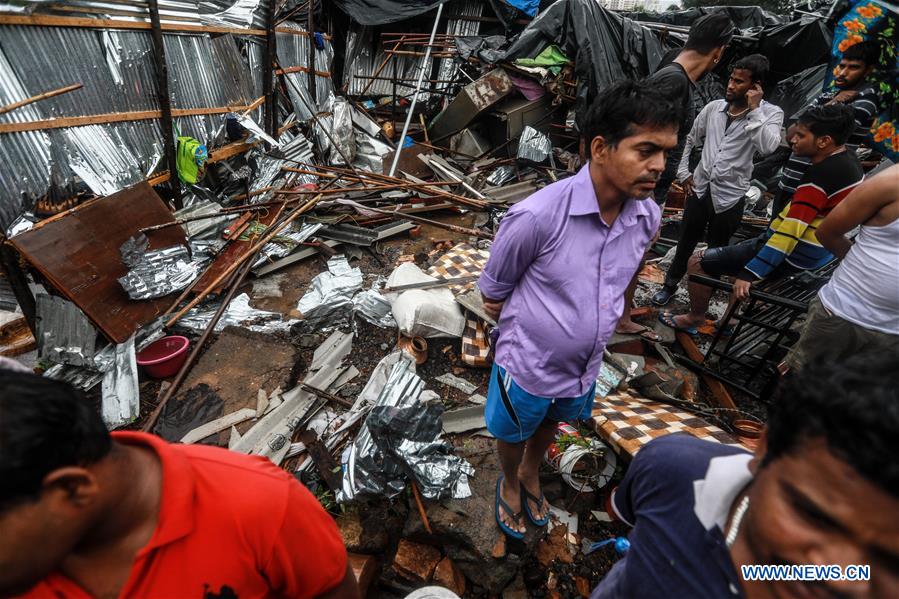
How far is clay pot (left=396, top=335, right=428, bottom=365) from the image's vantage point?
383 cm

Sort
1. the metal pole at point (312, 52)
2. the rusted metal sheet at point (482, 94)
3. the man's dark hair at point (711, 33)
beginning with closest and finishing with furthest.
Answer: the man's dark hair at point (711, 33) → the rusted metal sheet at point (482, 94) → the metal pole at point (312, 52)

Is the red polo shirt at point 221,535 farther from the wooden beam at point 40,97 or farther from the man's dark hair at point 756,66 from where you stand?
the man's dark hair at point 756,66

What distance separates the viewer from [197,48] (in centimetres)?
→ 591

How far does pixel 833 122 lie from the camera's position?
275cm

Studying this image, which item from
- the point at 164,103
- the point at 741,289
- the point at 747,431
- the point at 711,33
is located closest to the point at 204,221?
the point at 164,103

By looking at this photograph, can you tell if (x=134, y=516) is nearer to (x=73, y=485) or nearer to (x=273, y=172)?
(x=73, y=485)

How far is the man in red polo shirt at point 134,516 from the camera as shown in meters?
0.72

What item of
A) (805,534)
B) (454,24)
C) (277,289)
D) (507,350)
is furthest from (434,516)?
(454,24)

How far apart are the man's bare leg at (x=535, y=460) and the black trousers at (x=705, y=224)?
3.12 m

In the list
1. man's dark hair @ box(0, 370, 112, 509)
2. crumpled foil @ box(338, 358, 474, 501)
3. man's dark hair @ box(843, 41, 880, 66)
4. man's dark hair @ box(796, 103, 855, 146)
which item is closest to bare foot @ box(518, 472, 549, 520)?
crumpled foil @ box(338, 358, 474, 501)

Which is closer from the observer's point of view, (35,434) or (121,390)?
(35,434)

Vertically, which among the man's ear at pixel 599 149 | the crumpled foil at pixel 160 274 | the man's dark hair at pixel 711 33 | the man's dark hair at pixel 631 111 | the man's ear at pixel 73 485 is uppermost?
the man's dark hair at pixel 711 33

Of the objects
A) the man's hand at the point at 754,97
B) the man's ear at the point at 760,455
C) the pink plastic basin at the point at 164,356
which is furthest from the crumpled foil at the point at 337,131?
the man's ear at the point at 760,455

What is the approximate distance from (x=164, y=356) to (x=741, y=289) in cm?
498
